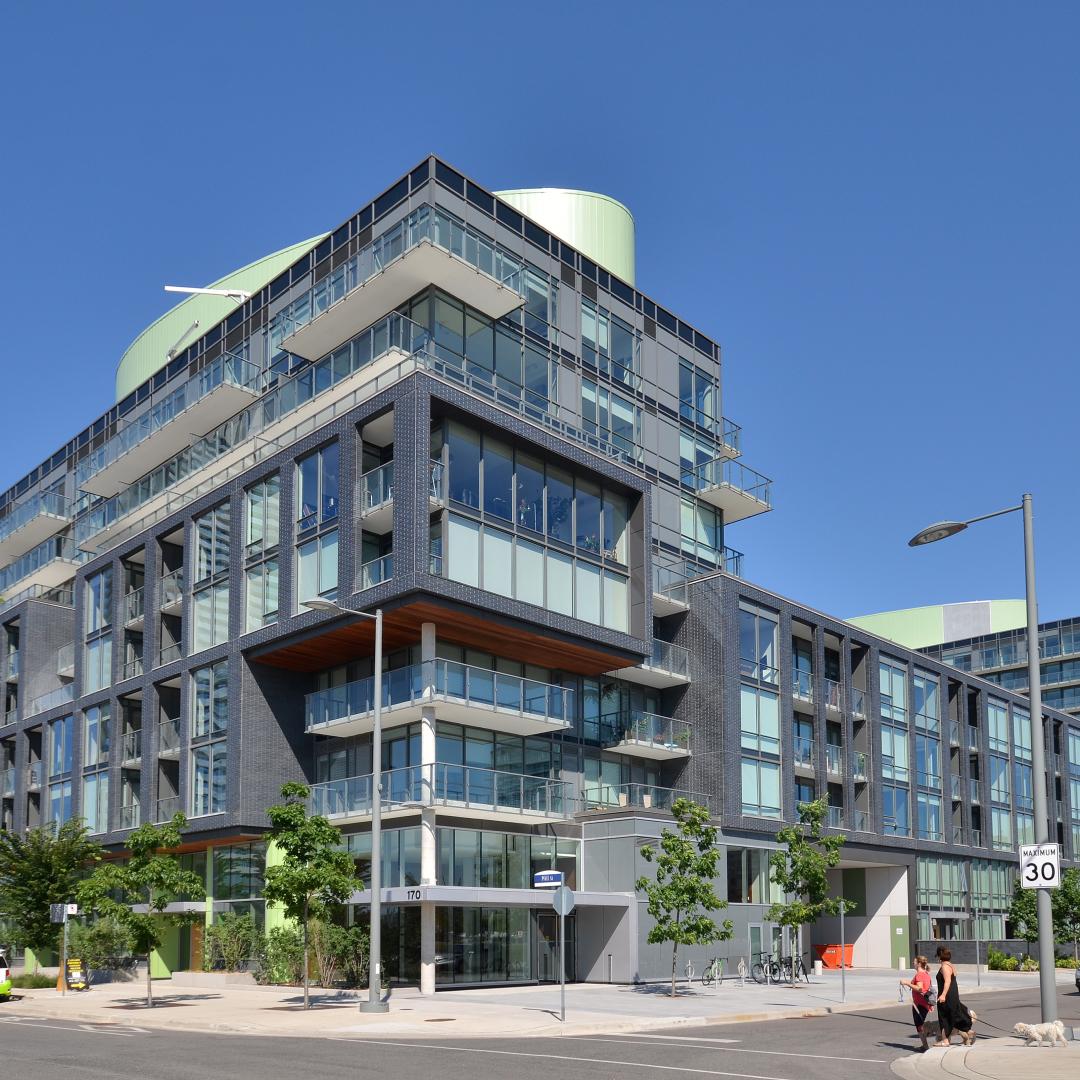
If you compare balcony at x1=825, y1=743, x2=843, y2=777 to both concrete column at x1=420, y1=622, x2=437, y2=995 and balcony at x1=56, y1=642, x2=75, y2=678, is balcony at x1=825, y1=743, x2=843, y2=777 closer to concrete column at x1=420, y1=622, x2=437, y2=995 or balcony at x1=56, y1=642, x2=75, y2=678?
concrete column at x1=420, y1=622, x2=437, y2=995

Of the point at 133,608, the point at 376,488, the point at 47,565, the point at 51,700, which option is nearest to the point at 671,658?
the point at 376,488

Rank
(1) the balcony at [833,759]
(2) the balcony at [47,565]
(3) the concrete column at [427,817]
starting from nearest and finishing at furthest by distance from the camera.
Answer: (3) the concrete column at [427,817] → (1) the balcony at [833,759] → (2) the balcony at [47,565]

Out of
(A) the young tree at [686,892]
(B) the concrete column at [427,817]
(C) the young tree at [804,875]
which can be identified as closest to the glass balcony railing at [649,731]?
(C) the young tree at [804,875]

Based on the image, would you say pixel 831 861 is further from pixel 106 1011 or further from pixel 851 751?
pixel 106 1011

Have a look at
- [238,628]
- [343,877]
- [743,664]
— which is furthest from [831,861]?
[238,628]

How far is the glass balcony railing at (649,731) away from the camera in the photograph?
4484 centimetres

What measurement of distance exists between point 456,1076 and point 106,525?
40.8m

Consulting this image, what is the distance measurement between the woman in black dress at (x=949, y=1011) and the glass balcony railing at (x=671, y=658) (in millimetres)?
25028

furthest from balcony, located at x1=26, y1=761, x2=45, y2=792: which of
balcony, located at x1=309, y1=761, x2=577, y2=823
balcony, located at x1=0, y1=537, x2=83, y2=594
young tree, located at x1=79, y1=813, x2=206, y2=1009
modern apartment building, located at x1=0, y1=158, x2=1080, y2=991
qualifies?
young tree, located at x1=79, y1=813, x2=206, y2=1009

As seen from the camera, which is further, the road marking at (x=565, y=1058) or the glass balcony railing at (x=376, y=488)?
the glass balcony railing at (x=376, y=488)

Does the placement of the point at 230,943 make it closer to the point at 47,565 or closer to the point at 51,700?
the point at 51,700

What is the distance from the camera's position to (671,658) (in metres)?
47.0

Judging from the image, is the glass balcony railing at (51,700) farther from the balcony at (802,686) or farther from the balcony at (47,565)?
the balcony at (802,686)

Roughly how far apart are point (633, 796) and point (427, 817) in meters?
10.2
